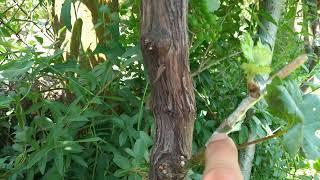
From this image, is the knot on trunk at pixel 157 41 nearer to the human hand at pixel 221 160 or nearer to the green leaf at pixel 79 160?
the human hand at pixel 221 160

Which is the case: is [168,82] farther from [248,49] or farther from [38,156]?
[38,156]

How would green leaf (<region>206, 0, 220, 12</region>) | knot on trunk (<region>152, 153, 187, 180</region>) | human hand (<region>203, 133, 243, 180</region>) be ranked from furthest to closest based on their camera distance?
green leaf (<region>206, 0, 220, 12</region>) → knot on trunk (<region>152, 153, 187, 180</region>) → human hand (<region>203, 133, 243, 180</region>)

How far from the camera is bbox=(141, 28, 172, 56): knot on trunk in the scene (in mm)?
469

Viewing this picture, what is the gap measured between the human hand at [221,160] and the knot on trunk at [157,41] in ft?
0.36

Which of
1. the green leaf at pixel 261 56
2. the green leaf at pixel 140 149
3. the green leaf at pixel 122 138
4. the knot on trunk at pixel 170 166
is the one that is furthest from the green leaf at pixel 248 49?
the green leaf at pixel 122 138

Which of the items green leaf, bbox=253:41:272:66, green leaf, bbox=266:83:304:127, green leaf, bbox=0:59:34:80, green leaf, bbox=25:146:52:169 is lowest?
green leaf, bbox=25:146:52:169

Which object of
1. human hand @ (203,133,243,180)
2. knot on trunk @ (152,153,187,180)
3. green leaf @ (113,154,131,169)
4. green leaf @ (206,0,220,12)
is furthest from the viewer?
green leaf @ (113,154,131,169)

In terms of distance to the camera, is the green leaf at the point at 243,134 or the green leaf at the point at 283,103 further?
the green leaf at the point at 243,134

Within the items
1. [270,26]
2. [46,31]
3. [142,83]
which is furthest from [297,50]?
[46,31]

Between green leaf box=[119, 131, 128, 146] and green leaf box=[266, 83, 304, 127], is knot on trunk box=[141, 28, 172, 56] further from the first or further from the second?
green leaf box=[119, 131, 128, 146]

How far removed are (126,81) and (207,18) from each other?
1.02 feet

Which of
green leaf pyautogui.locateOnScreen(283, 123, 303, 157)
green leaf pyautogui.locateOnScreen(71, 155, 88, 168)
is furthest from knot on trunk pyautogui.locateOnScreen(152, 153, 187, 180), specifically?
green leaf pyautogui.locateOnScreen(71, 155, 88, 168)

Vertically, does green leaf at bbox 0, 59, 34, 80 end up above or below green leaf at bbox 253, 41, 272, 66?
above

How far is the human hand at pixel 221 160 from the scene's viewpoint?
0.42m
